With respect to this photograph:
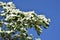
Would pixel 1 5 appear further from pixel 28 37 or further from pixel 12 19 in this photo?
pixel 28 37

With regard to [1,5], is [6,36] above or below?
below

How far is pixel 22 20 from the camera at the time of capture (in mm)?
8133

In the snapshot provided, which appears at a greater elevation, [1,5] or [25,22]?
[1,5]

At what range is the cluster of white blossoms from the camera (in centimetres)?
817

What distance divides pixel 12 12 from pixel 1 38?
1013 millimetres

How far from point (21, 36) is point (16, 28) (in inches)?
16.9

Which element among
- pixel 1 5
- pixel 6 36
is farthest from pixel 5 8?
pixel 6 36

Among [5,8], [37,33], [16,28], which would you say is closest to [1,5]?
[5,8]

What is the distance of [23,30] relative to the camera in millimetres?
8391

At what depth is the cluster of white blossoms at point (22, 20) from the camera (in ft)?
26.8

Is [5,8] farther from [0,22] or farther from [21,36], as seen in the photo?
[21,36]

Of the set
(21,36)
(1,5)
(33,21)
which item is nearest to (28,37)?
(21,36)

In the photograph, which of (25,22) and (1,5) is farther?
(1,5)

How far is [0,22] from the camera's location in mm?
8734
